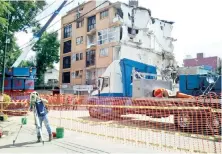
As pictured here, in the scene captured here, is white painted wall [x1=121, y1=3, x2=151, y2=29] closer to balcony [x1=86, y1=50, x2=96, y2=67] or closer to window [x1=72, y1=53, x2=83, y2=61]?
balcony [x1=86, y1=50, x2=96, y2=67]

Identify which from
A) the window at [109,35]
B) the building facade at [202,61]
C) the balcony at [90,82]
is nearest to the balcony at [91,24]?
the window at [109,35]

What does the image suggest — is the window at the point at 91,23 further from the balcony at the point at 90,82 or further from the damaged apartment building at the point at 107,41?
the balcony at the point at 90,82

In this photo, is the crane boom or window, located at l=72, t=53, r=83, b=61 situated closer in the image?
the crane boom

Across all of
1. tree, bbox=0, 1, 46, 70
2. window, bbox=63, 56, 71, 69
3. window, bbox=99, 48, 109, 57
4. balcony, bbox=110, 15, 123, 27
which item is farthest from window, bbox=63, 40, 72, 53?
tree, bbox=0, 1, 46, 70

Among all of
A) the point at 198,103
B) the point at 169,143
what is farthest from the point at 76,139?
the point at 198,103

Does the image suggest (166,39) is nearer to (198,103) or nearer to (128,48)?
(128,48)

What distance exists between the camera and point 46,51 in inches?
1767

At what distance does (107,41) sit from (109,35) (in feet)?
2.88

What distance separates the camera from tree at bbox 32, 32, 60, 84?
4453 centimetres

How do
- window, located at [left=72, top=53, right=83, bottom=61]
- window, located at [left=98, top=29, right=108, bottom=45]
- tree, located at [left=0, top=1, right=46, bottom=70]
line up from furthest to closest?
window, located at [left=72, top=53, right=83, bottom=61] → window, located at [left=98, top=29, right=108, bottom=45] → tree, located at [left=0, top=1, right=46, bottom=70]

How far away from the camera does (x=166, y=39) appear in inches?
1758

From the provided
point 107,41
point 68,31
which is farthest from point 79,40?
point 107,41

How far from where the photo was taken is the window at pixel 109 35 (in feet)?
114

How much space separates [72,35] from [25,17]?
22.2 meters
